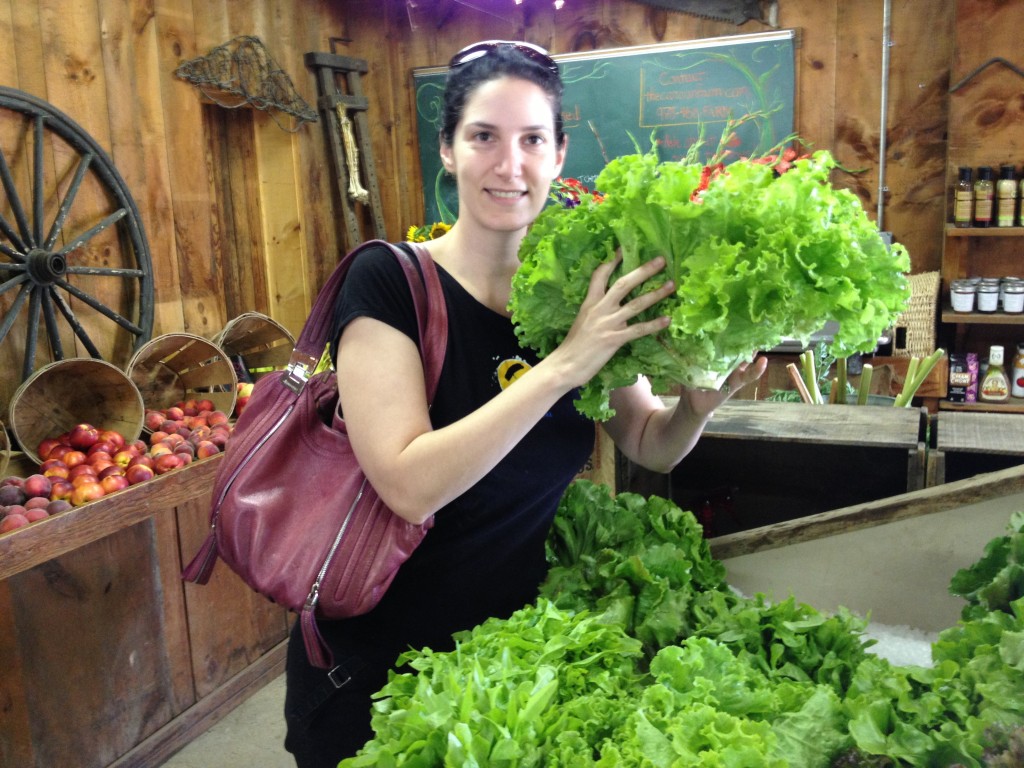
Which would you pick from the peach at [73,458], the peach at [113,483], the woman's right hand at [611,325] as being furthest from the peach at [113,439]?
the woman's right hand at [611,325]

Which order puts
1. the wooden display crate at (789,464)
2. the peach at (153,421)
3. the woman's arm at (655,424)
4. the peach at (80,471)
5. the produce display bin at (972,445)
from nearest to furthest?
the woman's arm at (655,424) → the produce display bin at (972,445) → the wooden display crate at (789,464) → the peach at (80,471) → the peach at (153,421)

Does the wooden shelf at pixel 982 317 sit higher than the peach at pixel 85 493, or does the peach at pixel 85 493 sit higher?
the wooden shelf at pixel 982 317

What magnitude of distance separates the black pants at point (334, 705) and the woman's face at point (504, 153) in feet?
2.23

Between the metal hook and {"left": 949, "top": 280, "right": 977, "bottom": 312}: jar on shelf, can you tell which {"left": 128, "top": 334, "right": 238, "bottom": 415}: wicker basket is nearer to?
{"left": 949, "top": 280, "right": 977, "bottom": 312}: jar on shelf

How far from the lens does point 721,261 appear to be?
41.2 inches

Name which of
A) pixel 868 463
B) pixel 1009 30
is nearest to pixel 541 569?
pixel 868 463

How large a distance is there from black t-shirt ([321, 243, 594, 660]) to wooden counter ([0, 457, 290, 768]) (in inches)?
50.0

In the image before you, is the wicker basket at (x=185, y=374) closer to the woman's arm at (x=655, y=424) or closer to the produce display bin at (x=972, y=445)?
the woman's arm at (x=655, y=424)

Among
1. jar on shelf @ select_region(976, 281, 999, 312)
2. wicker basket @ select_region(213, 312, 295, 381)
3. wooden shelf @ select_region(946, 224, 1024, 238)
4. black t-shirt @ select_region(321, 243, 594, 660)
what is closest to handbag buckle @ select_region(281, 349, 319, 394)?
black t-shirt @ select_region(321, 243, 594, 660)

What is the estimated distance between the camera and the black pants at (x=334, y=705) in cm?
133

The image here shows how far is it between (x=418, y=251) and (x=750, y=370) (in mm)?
522

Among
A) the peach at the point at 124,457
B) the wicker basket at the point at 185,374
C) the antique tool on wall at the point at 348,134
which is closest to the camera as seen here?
the peach at the point at 124,457

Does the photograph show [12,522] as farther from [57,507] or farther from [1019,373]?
[1019,373]

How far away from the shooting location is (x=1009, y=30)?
3.91m
